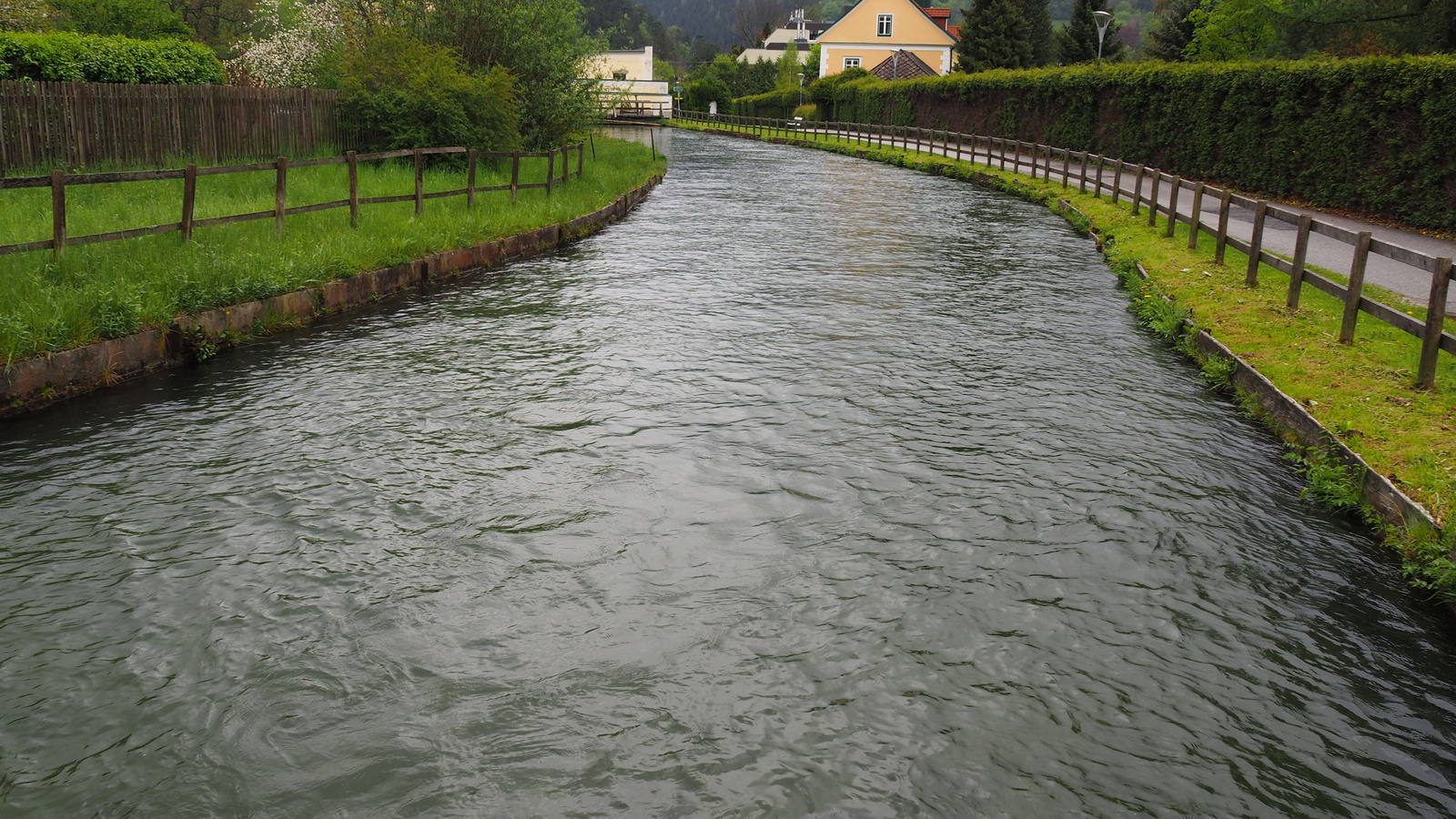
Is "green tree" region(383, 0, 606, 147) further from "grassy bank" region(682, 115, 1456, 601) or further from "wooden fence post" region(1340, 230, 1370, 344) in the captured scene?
"wooden fence post" region(1340, 230, 1370, 344)

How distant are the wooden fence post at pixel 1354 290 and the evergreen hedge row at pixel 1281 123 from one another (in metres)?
11.9

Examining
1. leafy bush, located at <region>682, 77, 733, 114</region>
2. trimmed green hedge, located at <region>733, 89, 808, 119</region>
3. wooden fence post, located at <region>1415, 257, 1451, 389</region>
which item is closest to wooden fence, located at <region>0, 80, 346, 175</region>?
wooden fence post, located at <region>1415, 257, 1451, 389</region>

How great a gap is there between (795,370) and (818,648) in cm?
556

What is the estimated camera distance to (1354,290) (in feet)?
35.3

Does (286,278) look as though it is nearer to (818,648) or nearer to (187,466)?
(187,466)

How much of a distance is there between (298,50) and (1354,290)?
29.6 metres

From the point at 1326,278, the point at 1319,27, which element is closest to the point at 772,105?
the point at 1319,27

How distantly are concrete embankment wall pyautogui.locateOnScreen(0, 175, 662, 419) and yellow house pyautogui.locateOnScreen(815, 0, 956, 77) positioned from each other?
83926 mm

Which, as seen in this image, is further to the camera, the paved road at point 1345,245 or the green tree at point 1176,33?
the green tree at point 1176,33

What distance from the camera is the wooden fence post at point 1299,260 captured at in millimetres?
11914

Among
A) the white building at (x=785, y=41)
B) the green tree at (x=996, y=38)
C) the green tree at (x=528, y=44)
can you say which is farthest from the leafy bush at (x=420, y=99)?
the white building at (x=785, y=41)

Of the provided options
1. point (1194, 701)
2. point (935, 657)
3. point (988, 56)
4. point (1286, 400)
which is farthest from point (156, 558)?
point (988, 56)

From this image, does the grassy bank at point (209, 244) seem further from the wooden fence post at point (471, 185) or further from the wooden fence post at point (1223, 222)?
the wooden fence post at point (1223, 222)

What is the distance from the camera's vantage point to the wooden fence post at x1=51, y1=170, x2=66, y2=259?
10445mm
